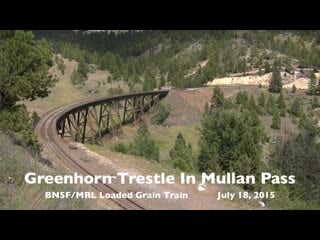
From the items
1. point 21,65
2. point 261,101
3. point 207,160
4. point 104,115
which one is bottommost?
point 261,101

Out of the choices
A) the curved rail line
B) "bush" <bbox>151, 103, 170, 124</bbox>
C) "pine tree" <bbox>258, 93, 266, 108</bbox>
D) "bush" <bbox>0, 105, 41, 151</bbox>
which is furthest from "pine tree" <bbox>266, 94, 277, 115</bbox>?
"bush" <bbox>0, 105, 41, 151</bbox>

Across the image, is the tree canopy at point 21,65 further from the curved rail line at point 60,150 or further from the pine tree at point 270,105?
the pine tree at point 270,105

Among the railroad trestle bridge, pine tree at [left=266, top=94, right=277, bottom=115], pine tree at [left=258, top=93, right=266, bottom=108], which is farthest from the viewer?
pine tree at [left=258, top=93, right=266, bottom=108]

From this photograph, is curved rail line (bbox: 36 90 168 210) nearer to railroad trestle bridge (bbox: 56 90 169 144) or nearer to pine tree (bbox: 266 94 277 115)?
railroad trestle bridge (bbox: 56 90 169 144)

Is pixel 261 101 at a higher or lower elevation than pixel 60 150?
lower

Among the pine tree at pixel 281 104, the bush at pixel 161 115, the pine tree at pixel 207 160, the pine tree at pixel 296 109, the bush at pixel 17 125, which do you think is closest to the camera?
the bush at pixel 17 125

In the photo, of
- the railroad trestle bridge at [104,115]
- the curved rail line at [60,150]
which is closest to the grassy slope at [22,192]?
the curved rail line at [60,150]

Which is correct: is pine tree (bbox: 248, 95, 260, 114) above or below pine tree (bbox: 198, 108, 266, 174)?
below

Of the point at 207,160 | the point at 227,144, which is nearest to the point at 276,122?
the point at 227,144

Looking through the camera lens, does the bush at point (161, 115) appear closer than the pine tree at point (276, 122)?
No

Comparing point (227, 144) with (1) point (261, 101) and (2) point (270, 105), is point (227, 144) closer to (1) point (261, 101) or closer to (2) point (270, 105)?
(2) point (270, 105)

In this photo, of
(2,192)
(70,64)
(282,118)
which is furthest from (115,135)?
(70,64)

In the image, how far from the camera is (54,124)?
37.6 meters

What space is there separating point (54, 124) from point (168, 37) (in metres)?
164
